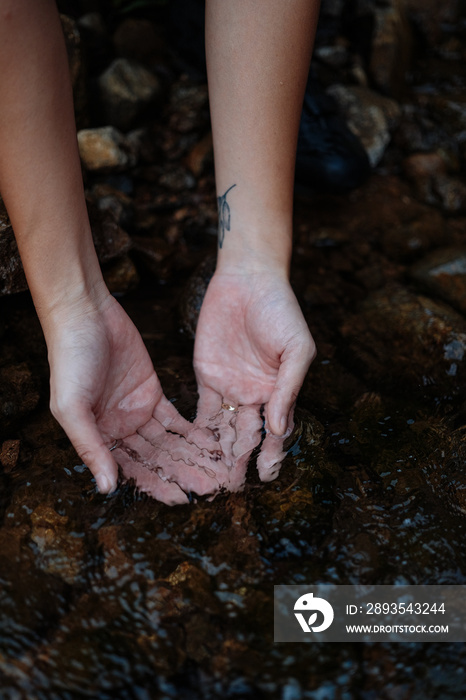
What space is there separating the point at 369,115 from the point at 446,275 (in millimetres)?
1883

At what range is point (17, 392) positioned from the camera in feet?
7.86

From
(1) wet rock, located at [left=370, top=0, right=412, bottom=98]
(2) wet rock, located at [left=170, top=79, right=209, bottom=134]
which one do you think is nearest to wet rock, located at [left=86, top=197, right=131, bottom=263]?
(2) wet rock, located at [left=170, top=79, right=209, bottom=134]

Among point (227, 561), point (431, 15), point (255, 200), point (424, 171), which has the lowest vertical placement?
point (227, 561)

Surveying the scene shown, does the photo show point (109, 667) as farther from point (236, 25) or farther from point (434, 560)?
point (236, 25)

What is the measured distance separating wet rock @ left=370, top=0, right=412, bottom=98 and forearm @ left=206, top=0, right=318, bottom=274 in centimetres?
285

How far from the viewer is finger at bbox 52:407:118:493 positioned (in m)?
1.82

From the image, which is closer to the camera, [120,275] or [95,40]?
[120,275]

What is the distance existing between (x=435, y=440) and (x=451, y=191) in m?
2.44

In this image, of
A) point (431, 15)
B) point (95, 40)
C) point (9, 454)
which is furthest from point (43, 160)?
point (431, 15)

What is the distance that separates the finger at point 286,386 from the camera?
6.62 feet

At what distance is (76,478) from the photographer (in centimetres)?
215

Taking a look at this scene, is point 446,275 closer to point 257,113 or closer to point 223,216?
point 223,216

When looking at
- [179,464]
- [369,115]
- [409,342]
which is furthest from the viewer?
[369,115]

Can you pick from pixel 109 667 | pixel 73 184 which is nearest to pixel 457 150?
pixel 73 184
